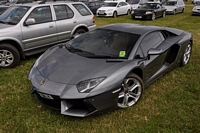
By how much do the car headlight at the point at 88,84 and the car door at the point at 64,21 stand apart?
3.43m

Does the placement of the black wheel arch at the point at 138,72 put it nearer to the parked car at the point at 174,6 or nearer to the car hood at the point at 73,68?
the car hood at the point at 73,68

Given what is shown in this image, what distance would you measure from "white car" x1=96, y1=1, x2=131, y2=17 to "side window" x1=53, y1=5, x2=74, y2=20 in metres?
9.94

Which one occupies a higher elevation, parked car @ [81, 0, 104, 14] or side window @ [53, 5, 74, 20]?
side window @ [53, 5, 74, 20]

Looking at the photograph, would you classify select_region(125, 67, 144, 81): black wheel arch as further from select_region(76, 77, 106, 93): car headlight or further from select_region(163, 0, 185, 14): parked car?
select_region(163, 0, 185, 14): parked car

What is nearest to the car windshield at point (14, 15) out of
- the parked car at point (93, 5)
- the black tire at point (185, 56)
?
the black tire at point (185, 56)

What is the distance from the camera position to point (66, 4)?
604 cm

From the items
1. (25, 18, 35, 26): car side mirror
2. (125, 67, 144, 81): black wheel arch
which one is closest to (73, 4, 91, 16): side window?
(25, 18, 35, 26): car side mirror

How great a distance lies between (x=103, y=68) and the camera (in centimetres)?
287

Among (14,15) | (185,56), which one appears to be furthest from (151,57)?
(14,15)

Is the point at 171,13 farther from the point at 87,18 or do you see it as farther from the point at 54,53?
the point at 54,53

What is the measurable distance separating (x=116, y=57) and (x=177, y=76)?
1939 millimetres

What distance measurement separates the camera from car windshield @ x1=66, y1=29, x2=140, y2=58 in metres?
3.24

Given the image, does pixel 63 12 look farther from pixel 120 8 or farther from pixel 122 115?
pixel 120 8

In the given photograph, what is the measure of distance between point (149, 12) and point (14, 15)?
10461mm
